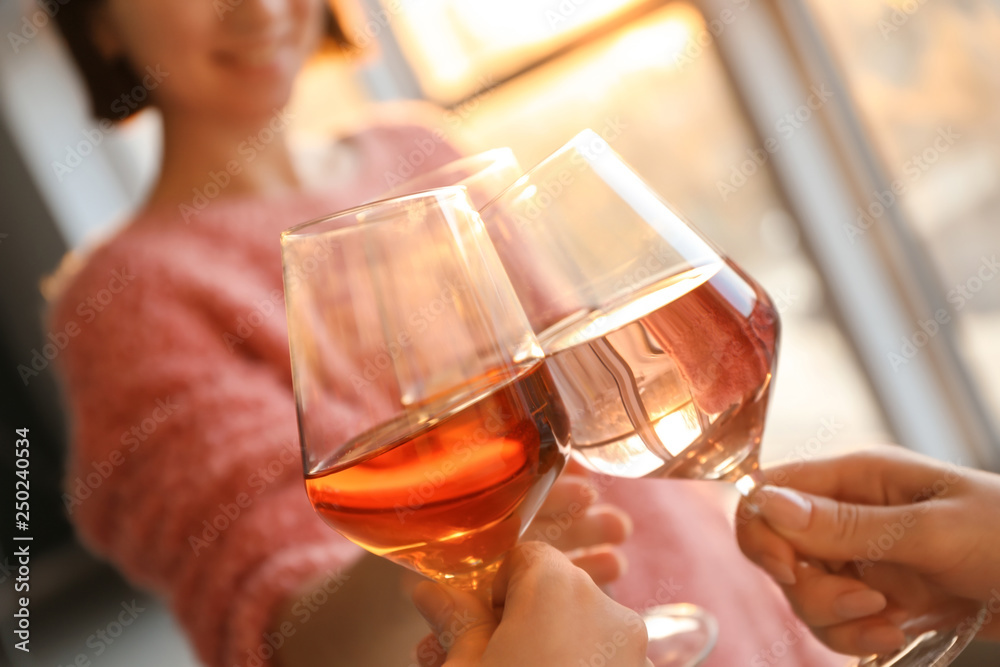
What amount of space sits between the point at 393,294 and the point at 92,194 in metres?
2.08

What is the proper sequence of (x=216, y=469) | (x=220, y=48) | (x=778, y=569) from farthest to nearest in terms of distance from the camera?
(x=220, y=48) → (x=216, y=469) → (x=778, y=569)

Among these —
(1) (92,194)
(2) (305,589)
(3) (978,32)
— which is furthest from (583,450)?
(1) (92,194)

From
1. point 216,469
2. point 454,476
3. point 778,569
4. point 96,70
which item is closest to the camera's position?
point 454,476

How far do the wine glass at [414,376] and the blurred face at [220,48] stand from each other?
2.38 ft

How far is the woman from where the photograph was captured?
2.24ft

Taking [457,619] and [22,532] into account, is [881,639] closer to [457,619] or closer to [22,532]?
[457,619]

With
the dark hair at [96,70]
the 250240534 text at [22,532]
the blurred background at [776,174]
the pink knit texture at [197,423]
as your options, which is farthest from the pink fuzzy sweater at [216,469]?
the 250240534 text at [22,532]

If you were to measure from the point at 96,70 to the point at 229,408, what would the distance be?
25.7 inches

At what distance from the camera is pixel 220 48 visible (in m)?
1.00

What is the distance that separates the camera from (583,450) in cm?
45

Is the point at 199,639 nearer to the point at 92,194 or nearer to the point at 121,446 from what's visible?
the point at 121,446

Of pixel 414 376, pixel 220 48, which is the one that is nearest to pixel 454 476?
pixel 414 376

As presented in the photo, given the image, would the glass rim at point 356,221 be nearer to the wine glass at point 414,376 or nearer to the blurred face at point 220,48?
the wine glass at point 414,376

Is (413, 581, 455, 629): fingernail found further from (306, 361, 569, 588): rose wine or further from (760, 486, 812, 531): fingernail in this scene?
(760, 486, 812, 531): fingernail
